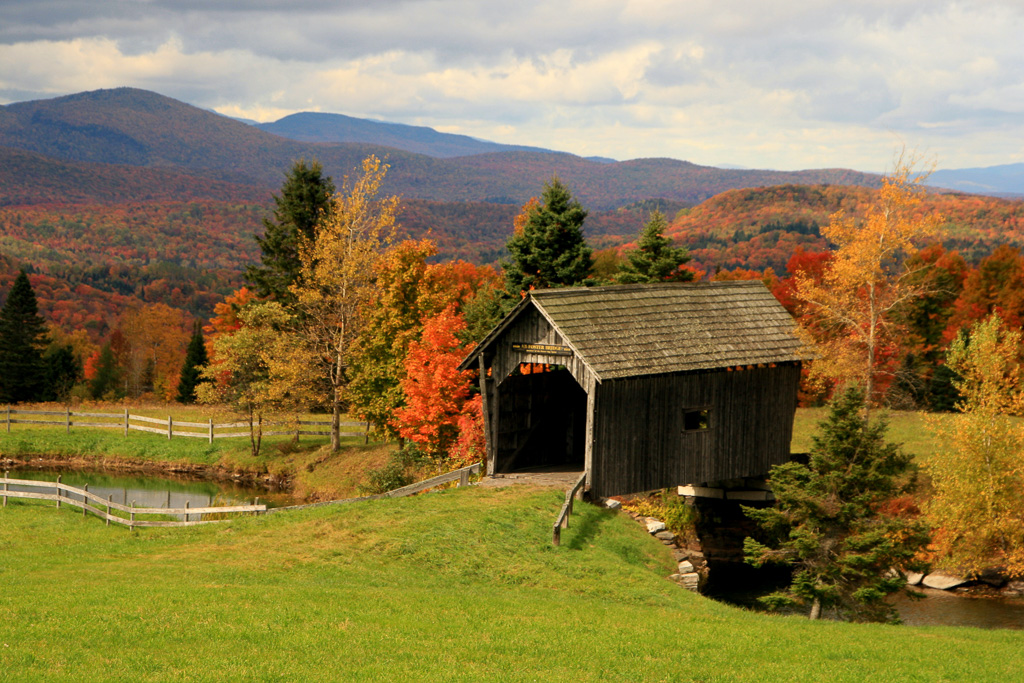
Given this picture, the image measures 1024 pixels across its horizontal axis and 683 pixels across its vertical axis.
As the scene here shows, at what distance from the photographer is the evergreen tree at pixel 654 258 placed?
3775 cm

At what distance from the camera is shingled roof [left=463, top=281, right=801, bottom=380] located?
74.6 feet

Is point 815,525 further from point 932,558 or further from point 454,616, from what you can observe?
point 454,616

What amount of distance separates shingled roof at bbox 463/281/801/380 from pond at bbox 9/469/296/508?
1474 cm

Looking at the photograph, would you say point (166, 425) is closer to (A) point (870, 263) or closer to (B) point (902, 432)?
(A) point (870, 263)

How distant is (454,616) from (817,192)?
184 meters

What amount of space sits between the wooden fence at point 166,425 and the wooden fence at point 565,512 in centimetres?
1914

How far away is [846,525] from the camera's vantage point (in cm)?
2084

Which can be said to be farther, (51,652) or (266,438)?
(266,438)

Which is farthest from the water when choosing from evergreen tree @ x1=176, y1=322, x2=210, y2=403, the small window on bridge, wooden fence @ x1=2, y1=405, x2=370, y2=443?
evergreen tree @ x1=176, y1=322, x2=210, y2=403

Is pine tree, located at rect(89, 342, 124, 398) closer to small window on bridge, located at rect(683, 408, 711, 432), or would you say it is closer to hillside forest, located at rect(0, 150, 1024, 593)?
hillside forest, located at rect(0, 150, 1024, 593)

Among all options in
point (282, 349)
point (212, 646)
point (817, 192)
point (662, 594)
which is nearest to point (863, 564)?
point (662, 594)

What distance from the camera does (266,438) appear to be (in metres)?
42.3

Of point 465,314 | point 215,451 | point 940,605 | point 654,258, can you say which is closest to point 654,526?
point 940,605

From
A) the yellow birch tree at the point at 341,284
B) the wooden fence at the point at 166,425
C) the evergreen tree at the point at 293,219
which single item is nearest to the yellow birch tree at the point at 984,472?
the yellow birch tree at the point at 341,284
